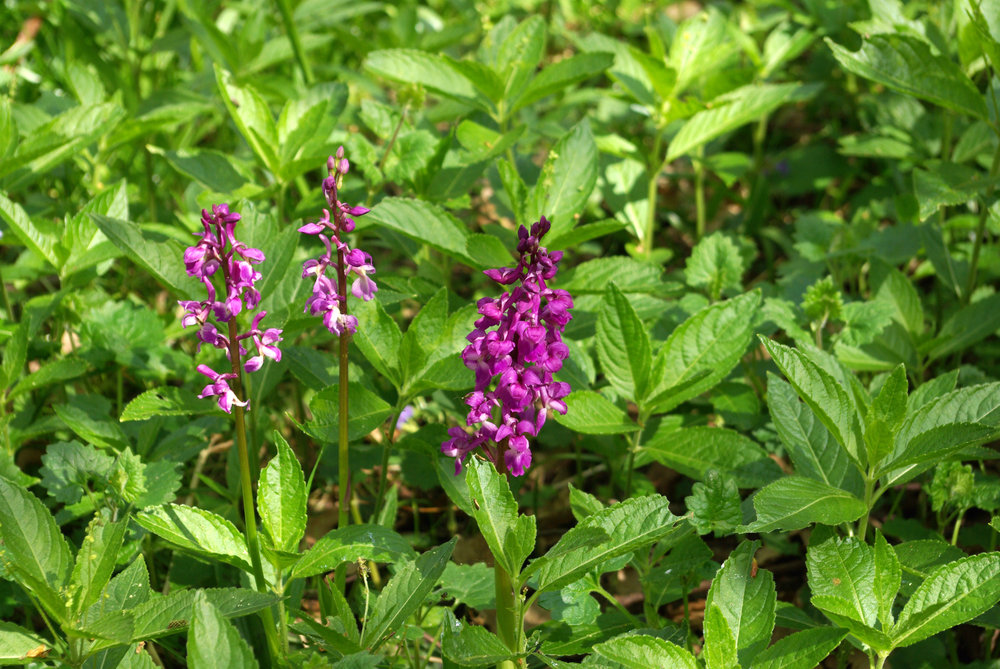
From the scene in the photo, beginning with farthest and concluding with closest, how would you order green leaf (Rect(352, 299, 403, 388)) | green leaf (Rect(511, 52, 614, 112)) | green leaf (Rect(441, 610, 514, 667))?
green leaf (Rect(511, 52, 614, 112)) < green leaf (Rect(352, 299, 403, 388)) < green leaf (Rect(441, 610, 514, 667))

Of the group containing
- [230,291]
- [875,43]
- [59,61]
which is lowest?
[230,291]

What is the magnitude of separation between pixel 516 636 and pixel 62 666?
0.96 m

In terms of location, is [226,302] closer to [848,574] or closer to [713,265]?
[848,574]

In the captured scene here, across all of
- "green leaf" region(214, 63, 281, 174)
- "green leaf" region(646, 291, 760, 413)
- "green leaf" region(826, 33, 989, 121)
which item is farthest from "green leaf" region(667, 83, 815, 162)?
"green leaf" region(214, 63, 281, 174)

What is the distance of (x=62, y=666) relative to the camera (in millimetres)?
1862

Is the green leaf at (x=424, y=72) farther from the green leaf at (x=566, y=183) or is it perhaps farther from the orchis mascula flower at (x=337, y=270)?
the orchis mascula flower at (x=337, y=270)

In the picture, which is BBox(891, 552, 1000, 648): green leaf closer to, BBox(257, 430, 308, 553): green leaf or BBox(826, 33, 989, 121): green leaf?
BBox(257, 430, 308, 553): green leaf

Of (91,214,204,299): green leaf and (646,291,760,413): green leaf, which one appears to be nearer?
(91,214,204,299): green leaf

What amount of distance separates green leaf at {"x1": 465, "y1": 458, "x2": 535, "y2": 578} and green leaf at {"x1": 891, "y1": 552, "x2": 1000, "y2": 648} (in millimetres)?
783

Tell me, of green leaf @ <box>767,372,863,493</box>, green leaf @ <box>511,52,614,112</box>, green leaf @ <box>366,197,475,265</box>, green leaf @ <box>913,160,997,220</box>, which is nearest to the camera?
green leaf @ <box>767,372,863,493</box>

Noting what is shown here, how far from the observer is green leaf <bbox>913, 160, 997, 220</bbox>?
8.64 ft

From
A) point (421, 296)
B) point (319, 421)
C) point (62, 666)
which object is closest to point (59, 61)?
point (421, 296)

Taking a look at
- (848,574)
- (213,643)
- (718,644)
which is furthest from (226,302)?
(848,574)

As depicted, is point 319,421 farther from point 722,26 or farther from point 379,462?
point 722,26
